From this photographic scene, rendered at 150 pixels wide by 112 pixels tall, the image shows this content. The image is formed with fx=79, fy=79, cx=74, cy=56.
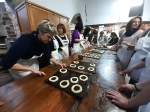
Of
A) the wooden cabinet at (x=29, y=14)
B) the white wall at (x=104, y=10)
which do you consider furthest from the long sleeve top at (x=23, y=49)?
the white wall at (x=104, y=10)

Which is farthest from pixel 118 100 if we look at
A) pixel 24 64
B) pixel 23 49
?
pixel 24 64

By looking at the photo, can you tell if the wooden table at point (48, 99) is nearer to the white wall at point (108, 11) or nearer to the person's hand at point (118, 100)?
the person's hand at point (118, 100)

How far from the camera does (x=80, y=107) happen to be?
1.53 ft

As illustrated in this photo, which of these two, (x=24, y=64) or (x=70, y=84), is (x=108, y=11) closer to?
(x=24, y=64)

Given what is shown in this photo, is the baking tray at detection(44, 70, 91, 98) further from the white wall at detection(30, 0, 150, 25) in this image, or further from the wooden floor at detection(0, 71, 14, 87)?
the white wall at detection(30, 0, 150, 25)

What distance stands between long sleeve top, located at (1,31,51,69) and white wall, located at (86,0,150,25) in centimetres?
602

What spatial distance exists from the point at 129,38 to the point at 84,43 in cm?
152

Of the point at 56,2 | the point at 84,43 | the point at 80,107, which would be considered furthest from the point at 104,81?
the point at 56,2

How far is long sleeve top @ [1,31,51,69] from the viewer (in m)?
0.79

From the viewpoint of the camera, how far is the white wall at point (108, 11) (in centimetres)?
537

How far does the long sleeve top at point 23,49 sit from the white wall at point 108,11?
19.8 ft

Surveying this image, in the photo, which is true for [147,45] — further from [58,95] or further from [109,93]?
[58,95]

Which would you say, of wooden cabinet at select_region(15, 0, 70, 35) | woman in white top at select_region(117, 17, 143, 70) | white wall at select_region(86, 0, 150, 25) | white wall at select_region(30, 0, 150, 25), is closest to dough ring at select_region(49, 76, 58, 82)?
woman in white top at select_region(117, 17, 143, 70)

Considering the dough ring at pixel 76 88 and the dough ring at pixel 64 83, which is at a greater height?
the dough ring at pixel 64 83
